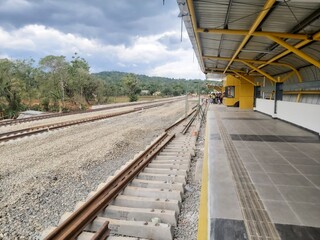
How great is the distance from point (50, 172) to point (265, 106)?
17.3 metres

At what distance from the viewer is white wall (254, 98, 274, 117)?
18920mm

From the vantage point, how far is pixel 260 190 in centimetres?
529

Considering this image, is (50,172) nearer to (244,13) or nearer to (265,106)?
(244,13)

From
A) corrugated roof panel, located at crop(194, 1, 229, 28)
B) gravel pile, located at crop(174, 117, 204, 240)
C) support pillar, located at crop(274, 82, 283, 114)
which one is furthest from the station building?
support pillar, located at crop(274, 82, 283, 114)

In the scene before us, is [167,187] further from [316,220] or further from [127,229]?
[316,220]

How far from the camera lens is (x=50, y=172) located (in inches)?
331

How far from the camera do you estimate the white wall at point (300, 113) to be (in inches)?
449

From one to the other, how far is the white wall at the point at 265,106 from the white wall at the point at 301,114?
186cm

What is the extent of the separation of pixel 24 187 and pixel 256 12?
27.6 feet

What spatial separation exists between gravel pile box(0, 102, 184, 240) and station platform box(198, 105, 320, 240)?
3214 mm

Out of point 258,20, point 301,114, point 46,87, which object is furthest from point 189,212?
point 46,87

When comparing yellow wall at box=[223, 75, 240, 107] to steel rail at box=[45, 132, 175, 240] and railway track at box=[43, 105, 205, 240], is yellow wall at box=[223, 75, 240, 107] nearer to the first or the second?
railway track at box=[43, 105, 205, 240]

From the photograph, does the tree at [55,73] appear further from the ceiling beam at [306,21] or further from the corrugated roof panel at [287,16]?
the ceiling beam at [306,21]

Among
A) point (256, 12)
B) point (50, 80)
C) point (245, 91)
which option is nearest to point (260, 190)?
point (256, 12)
